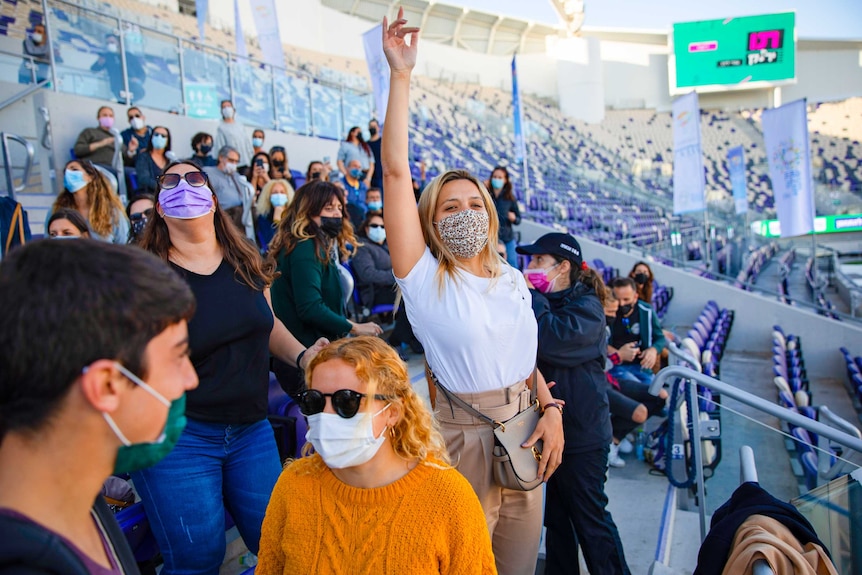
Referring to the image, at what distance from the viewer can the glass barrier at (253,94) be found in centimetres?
936

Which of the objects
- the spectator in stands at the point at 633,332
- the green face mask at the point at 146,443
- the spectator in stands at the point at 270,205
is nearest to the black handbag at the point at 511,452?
the green face mask at the point at 146,443

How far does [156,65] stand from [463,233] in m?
7.53

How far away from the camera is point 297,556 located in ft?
4.78

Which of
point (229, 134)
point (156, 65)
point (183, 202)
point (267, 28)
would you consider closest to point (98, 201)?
point (183, 202)

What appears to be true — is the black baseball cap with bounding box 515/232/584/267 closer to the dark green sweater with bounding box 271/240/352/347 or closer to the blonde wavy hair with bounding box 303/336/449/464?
the dark green sweater with bounding box 271/240/352/347

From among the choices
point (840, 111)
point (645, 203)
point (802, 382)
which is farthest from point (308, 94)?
point (840, 111)

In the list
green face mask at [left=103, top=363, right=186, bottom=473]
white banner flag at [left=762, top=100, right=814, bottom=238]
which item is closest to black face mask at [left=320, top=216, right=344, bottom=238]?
green face mask at [left=103, top=363, right=186, bottom=473]

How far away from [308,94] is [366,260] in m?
6.84

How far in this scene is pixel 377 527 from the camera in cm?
144

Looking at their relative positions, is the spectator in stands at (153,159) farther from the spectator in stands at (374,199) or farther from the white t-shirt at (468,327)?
the white t-shirt at (468,327)

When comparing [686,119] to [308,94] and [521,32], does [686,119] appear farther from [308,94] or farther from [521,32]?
[521,32]

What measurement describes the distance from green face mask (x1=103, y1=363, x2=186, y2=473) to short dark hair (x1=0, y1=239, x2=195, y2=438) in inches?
2.1

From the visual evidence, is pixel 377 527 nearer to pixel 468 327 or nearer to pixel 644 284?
pixel 468 327

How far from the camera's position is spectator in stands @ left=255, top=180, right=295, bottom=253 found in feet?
16.2
